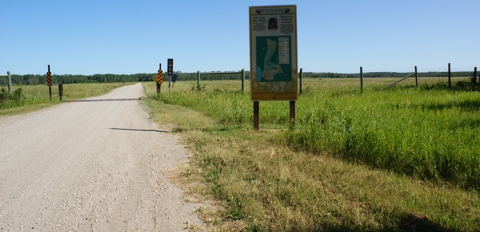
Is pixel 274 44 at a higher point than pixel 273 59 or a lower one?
higher

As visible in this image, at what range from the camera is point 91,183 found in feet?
17.5

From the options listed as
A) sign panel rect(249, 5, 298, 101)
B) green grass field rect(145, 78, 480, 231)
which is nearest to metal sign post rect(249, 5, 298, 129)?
sign panel rect(249, 5, 298, 101)

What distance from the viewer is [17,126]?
37.0 feet

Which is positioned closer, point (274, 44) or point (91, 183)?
point (91, 183)

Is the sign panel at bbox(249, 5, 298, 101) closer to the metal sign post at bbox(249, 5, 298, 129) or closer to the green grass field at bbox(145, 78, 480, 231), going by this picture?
the metal sign post at bbox(249, 5, 298, 129)

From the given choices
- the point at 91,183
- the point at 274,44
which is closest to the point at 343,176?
the point at 91,183

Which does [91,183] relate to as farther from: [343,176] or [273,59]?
[273,59]

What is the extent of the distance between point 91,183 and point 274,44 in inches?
222

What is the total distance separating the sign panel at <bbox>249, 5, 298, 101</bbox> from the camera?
9359 mm

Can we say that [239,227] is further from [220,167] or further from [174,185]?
[220,167]

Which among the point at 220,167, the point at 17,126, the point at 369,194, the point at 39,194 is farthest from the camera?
the point at 17,126

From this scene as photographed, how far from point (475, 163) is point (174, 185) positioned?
13.3ft

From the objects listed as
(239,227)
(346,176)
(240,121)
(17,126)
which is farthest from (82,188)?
(17,126)

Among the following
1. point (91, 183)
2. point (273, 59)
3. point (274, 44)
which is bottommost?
point (91, 183)
